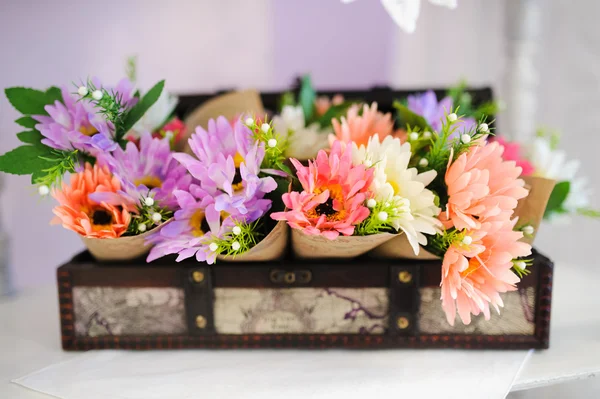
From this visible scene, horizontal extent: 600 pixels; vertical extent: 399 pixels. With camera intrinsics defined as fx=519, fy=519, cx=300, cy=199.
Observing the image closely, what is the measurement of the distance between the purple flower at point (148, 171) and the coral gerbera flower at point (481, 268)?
0.32m

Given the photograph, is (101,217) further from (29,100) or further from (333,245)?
(333,245)

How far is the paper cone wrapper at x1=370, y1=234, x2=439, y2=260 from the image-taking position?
624 mm

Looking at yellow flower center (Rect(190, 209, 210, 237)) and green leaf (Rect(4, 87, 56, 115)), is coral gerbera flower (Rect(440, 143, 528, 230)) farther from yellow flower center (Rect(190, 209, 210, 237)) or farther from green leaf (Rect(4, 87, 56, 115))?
green leaf (Rect(4, 87, 56, 115))

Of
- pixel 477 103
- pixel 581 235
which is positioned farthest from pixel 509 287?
pixel 581 235

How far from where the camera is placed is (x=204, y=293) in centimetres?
65

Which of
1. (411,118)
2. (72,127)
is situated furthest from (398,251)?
(72,127)

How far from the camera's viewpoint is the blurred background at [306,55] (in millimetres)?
971

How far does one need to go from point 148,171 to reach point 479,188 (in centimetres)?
39

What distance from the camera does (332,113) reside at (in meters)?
0.85

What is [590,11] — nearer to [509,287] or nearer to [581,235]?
[581,235]

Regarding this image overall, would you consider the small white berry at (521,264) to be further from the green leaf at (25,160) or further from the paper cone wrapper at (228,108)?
the green leaf at (25,160)

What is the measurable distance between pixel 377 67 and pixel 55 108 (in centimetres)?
87

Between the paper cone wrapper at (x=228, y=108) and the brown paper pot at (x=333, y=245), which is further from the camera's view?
the paper cone wrapper at (x=228, y=108)

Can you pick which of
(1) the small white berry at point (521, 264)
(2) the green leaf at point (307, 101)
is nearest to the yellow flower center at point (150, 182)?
(2) the green leaf at point (307, 101)
